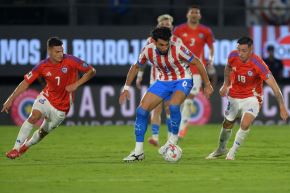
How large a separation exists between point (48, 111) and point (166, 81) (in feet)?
5.97

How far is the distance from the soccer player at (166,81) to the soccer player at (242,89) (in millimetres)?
607

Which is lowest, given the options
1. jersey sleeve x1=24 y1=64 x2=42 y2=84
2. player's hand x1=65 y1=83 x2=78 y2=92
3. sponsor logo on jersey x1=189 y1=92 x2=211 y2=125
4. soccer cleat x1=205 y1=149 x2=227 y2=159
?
sponsor logo on jersey x1=189 y1=92 x2=211 y2=125

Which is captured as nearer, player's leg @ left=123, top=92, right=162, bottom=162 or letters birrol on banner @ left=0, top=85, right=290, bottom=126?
player's leg @ left=123, top=92, right=162, bottom=162

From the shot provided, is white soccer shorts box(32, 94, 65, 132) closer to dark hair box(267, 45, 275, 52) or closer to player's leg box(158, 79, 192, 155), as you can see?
player's leg box(158, 79, 192, 155)

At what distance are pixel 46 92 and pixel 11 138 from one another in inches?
187

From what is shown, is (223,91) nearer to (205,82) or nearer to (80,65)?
(205,82)

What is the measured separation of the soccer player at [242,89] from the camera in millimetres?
13797

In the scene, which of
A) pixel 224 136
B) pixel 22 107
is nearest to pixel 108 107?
pixel 22 107

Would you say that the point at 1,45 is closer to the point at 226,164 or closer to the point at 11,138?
the point at 11,138

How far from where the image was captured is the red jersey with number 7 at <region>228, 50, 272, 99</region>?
45.8 feet

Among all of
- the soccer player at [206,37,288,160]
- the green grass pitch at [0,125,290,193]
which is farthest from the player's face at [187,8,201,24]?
the soccer player at [206,37,288,160]

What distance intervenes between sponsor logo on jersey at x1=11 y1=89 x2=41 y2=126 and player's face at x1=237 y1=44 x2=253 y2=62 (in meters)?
9.74

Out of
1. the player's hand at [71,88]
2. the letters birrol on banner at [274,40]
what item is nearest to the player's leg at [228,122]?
the player's hand at [71,88]

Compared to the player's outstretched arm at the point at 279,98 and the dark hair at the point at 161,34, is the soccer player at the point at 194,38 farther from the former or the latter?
the dark hair at the point at 161,34
